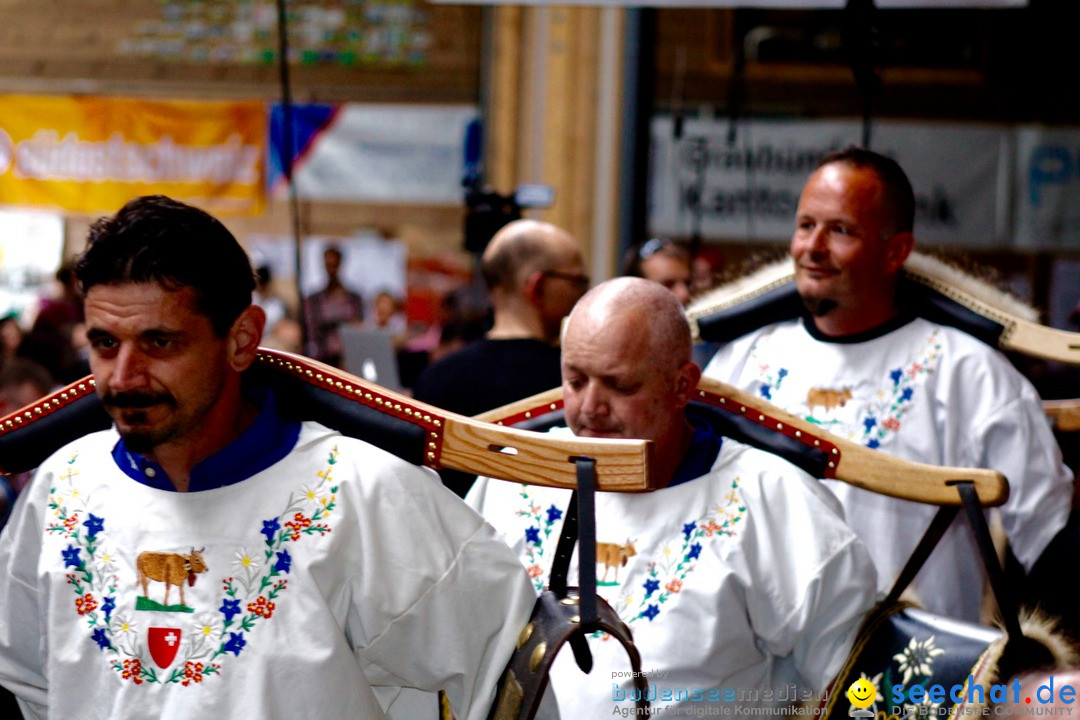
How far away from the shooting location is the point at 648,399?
1991 mm

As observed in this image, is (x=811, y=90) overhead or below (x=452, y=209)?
overhead

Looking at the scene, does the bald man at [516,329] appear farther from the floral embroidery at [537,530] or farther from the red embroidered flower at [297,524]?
the red embroidered flower at [297,524]

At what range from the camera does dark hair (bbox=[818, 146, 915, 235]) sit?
8.35 feet

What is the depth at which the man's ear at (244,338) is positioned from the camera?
1.68 meters

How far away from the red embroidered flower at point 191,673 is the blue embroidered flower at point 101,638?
0.11m

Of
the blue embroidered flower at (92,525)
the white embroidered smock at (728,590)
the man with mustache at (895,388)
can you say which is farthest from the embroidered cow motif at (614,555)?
the blue embroidered flower at (92,525)

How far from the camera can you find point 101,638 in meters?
1.68

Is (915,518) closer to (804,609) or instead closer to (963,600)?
(963,600)

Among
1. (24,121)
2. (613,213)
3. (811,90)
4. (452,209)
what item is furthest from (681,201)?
(24,121)

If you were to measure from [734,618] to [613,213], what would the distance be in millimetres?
4020

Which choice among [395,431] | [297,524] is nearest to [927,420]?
[395,431]

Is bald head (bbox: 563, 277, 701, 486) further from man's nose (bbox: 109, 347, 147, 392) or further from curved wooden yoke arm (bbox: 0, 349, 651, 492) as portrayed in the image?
man's nose (bbox: 109, 347, 147, 392)

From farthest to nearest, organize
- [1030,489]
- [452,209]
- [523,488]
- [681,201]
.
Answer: [452,209] < [681,201] < [1030,489] < [523,488]

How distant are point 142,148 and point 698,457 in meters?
7.34
